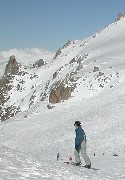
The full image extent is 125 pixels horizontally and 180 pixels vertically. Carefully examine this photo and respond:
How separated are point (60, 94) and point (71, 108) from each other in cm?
522

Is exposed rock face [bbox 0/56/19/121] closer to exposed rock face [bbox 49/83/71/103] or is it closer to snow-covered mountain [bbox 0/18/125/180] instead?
snow-covered mountain [bbox 0/18/125/180]

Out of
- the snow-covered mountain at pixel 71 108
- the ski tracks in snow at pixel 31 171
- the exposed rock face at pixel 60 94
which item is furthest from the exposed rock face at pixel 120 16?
the ski tracks in snow at pixel 31 171

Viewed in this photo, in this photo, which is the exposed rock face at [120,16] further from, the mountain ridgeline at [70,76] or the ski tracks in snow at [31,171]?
the ski tracks in snow at [31,171]

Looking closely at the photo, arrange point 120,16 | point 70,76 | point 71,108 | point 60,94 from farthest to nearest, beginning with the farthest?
point 120,16
point 70,76
point 60,94
point 71,108

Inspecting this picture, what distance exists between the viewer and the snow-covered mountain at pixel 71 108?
66.3 ft

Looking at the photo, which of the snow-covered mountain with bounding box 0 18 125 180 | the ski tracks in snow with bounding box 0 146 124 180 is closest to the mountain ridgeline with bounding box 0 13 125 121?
the snow-covered mountain with bounding box 0 18 125 180

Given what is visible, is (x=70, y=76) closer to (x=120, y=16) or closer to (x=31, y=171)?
(x=120, y=16)

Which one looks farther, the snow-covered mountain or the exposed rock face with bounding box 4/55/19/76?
the exposed rock face with bounding box 4/55/19/76

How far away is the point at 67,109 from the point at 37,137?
31.1ft

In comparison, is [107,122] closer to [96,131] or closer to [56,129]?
[96,131]

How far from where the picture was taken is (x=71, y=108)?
43844mm

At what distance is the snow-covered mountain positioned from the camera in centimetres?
2022

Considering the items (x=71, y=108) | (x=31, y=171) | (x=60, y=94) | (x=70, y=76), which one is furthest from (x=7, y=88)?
(x=31, y=171)

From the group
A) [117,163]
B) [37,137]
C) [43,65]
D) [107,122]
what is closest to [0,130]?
[37,137]
